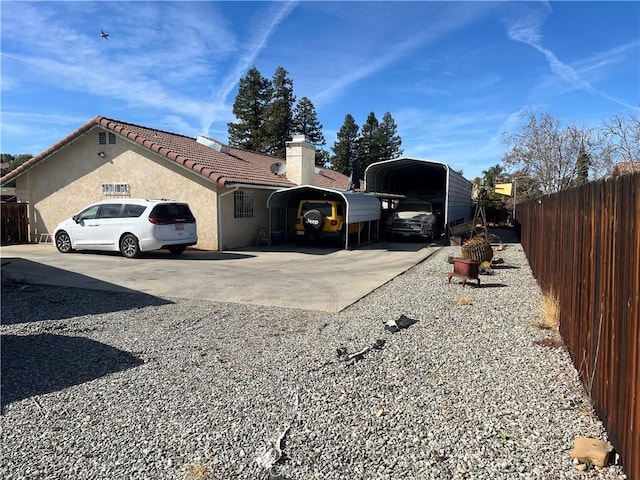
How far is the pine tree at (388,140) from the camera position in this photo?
5909cm

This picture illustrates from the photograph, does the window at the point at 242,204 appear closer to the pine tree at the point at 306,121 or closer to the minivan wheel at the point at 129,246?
the minivan wheel at the point at 129,246

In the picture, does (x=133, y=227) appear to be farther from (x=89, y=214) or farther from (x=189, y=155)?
(x=189, y=155)

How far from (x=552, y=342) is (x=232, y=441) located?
4.24 metres

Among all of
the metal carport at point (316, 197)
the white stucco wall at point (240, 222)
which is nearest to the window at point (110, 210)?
the white stucco wall at point (240, 222)

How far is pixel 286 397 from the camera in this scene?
4203mm

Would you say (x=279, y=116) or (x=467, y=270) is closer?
(x=467, y=270)

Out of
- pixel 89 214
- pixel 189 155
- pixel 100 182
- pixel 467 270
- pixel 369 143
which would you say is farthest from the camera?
pixel 369 143

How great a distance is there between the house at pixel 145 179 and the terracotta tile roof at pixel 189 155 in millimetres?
36

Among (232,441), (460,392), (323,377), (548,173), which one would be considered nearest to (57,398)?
(232,441)

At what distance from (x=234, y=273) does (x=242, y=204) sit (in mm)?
7113

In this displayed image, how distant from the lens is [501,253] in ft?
55.3

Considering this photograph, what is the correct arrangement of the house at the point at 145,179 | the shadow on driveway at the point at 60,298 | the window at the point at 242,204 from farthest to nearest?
the window at the point at 242,204 < the house at the point at 145,179 < the shadow on driveway at the point at 60,298

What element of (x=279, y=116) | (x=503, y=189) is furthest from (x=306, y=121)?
(x=503, y=189)

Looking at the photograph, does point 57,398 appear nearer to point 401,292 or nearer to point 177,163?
point 401,292
